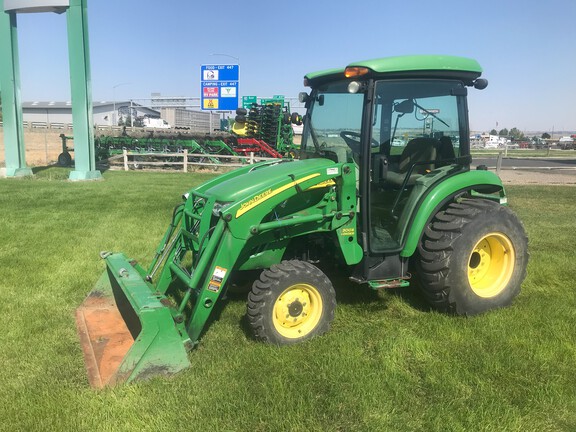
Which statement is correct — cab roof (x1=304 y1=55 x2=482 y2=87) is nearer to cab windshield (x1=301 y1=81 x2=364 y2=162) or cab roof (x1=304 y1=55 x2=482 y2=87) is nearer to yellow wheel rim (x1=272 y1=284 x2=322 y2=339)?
cab windshield (x1=301 y1=81 x2=364 y2=162)

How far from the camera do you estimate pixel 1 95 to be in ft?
50.6

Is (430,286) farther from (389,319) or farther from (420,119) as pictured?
(420,119)

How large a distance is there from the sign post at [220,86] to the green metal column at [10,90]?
11.6 m

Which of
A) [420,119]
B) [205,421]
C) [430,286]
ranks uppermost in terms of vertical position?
[420,119]

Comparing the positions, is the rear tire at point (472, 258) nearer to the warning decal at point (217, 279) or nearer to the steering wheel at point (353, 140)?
the steering wheel at point (353, 140)

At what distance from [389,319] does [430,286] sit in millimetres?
472

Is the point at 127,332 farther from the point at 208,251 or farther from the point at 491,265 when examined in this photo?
the point at 491,265

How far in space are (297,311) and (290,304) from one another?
0.31 ft

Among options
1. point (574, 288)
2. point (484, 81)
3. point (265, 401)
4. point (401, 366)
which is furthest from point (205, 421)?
point (574, 288)

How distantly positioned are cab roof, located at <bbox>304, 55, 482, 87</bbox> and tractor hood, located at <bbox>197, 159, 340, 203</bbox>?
0.78 m

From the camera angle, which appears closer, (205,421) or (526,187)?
(205,421)

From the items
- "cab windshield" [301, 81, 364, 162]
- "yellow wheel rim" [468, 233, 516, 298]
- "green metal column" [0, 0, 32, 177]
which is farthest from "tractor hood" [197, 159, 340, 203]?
"green metal column" [0, 0, 32, 177]

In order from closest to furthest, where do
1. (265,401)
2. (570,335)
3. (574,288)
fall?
(265,401), (570,335), (574,288)

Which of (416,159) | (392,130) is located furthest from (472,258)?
(392,130)
